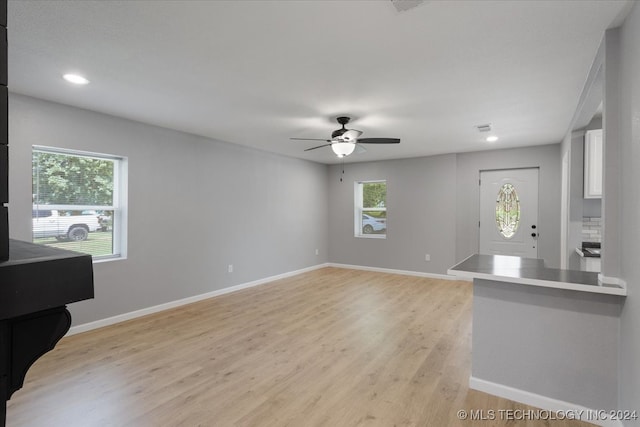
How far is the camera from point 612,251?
1982mm

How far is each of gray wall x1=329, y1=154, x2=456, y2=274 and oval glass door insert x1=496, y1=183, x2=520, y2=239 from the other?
77cm

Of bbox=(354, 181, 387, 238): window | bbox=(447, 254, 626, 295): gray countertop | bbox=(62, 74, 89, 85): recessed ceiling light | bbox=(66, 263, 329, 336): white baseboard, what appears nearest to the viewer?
bbox=(447, 254, 626, 295): gray countertop

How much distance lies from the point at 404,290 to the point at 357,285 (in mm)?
820

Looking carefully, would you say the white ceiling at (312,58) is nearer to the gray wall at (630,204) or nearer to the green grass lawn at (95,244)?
the gray wall at (630,204)

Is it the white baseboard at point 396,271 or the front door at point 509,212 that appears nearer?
the front door at point 509,212

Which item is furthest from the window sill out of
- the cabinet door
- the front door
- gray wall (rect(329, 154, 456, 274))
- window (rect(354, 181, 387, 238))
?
the front door

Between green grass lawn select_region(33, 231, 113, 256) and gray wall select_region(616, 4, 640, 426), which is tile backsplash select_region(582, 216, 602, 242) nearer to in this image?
gray wall select_region(616, 4, 640, 426)

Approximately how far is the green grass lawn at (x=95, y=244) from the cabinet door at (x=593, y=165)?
542 centimetres

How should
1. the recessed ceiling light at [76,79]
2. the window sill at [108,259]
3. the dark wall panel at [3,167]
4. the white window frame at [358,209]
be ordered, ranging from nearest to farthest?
the dark wall panel at [3,167]
the recessed ceiling light at [76,79]
the window sill at [108,259]
the white window frame at [358,209]

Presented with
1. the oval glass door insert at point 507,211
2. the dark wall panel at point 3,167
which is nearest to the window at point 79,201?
the dark wall panel at point 3,167

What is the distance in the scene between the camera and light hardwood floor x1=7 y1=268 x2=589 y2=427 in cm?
209

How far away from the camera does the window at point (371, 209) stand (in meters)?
7.07

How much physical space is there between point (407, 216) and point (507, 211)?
5.82ft

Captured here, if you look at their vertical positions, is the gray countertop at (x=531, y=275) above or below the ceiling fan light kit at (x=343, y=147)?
below
